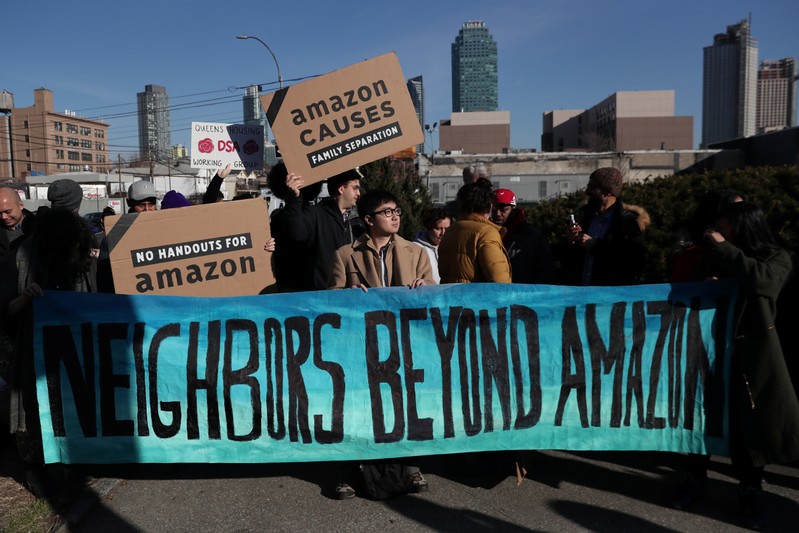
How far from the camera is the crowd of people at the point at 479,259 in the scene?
357 cm

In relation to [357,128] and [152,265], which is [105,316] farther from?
[357,128]

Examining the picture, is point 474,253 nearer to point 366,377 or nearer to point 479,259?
point 479,259

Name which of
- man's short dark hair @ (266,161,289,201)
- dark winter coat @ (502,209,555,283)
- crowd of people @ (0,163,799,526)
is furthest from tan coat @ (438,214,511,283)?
man's short dark hair @ (266,161,289,201)

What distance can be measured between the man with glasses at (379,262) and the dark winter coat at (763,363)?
169 cm

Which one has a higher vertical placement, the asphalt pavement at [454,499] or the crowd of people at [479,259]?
the crowd of people at [479,259]

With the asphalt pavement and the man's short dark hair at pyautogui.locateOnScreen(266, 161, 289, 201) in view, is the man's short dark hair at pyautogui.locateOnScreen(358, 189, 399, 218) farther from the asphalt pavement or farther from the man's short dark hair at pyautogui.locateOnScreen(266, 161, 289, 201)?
the asphalt pavement

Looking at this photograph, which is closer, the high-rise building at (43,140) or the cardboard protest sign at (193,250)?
the cardboard protest sign at (193,250)

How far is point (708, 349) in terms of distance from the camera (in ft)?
12.8

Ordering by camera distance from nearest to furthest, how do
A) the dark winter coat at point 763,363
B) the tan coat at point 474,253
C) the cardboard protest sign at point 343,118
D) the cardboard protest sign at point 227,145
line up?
the dark winter coat at point 763,363 → the tan coat at point 474,253 → the cardboard protest sign at point 343,118 → the cardboard protest sign at point 227,145

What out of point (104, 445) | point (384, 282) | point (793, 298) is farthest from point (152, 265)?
point (793, 298)

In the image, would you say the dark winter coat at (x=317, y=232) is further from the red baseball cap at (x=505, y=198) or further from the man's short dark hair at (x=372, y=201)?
the red baseball cap at (x=505, y=198)

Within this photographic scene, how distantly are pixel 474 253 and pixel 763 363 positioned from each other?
1.67m

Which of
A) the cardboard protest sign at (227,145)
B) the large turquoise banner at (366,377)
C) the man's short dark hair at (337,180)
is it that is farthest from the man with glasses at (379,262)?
the cardboard protest sign at (227,145)

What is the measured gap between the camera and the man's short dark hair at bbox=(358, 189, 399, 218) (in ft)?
13.1
